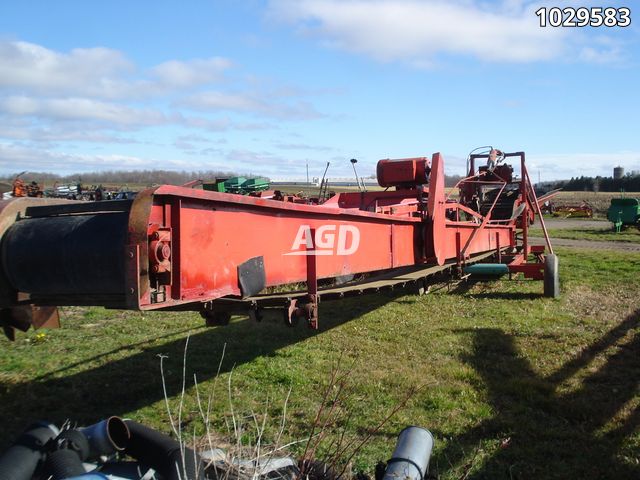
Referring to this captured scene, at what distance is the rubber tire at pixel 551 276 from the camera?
8406 millimetres

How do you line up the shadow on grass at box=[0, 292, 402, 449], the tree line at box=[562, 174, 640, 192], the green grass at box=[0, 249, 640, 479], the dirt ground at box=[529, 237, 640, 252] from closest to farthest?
1. the green grass at box=[0, 249, 640, 479]
2. the shadow on grass at box=[0, 292, 402, 449]
3. the dirt ground at box=[529, 237, 640, 252]
4. the tree line at box=[562, 174, 640, 192]

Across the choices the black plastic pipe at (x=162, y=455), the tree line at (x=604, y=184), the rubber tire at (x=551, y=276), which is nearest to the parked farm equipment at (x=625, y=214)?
the rubber tire at (x=551, y=276)

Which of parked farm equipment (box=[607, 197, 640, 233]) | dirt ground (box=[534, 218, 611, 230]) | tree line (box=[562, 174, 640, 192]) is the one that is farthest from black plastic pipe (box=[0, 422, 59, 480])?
tree line (box=[562, 174, 640, 192])

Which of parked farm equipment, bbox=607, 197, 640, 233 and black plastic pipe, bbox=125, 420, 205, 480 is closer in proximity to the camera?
black plastic pipe, bbox=125, 420, 205, 480

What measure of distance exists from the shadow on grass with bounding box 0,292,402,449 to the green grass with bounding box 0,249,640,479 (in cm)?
2

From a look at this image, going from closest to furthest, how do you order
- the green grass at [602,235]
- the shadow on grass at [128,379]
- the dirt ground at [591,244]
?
A: the shadow on grass at [128,379]
the dirt ground at [591,244]
the green grass at [602,235]

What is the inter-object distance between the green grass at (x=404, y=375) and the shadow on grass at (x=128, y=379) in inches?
0.8

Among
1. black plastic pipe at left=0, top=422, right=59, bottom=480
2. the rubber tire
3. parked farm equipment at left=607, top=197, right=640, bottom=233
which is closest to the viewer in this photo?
black plastic pipe at left=0, top=422, right=59, bottom=480

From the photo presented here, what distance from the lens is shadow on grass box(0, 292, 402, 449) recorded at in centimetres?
436

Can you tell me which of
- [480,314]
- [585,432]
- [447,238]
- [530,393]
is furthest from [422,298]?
[585,432]

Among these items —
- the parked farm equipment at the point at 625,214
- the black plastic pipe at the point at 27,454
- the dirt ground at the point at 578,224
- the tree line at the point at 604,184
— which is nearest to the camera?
the black plastic pipe at the point at 27,454

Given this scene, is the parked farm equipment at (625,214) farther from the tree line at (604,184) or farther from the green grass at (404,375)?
the tree line at (604,184)

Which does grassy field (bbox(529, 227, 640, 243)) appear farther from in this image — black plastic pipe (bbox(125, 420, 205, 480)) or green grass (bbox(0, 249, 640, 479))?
black plastic pipe (bbox(125, 420, 205, 480))

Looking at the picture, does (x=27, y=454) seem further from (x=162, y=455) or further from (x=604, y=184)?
(x=604, y=184)
